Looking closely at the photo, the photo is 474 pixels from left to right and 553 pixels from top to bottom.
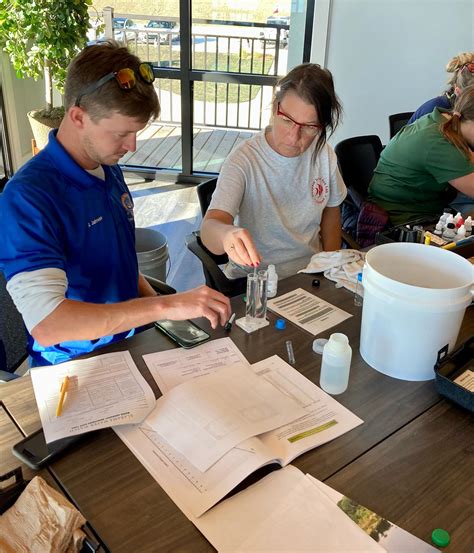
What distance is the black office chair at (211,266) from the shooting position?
5.68 feet

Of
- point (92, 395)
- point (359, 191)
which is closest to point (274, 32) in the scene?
point (359, 191)

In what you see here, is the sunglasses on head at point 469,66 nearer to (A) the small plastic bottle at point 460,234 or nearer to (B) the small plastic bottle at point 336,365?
(A) the small plastic bottle at point 460,234

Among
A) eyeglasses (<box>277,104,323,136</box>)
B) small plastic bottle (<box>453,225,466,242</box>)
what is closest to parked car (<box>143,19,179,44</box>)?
eyeglasses (<box>277,104,323,136</box>)

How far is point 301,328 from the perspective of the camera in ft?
4.23

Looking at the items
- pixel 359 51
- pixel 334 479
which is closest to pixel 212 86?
pixel 359 51

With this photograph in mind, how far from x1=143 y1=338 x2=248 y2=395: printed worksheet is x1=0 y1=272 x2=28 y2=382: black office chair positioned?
35 centimetres

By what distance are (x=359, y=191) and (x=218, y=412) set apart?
5.49 feet

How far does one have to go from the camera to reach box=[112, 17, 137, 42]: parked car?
407 centimetres

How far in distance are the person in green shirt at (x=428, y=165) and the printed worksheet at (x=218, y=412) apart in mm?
1390

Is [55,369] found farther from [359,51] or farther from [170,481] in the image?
[359,51]

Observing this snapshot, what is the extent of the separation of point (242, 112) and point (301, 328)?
3.80 metres

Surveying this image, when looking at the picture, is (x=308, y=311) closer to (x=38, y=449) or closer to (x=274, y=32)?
(x=38, y=449)

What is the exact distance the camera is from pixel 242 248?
128cm

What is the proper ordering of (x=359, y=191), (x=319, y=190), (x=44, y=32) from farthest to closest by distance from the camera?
(x=44, y=32)
(x=359, y=191)
(x=319, y=190)
